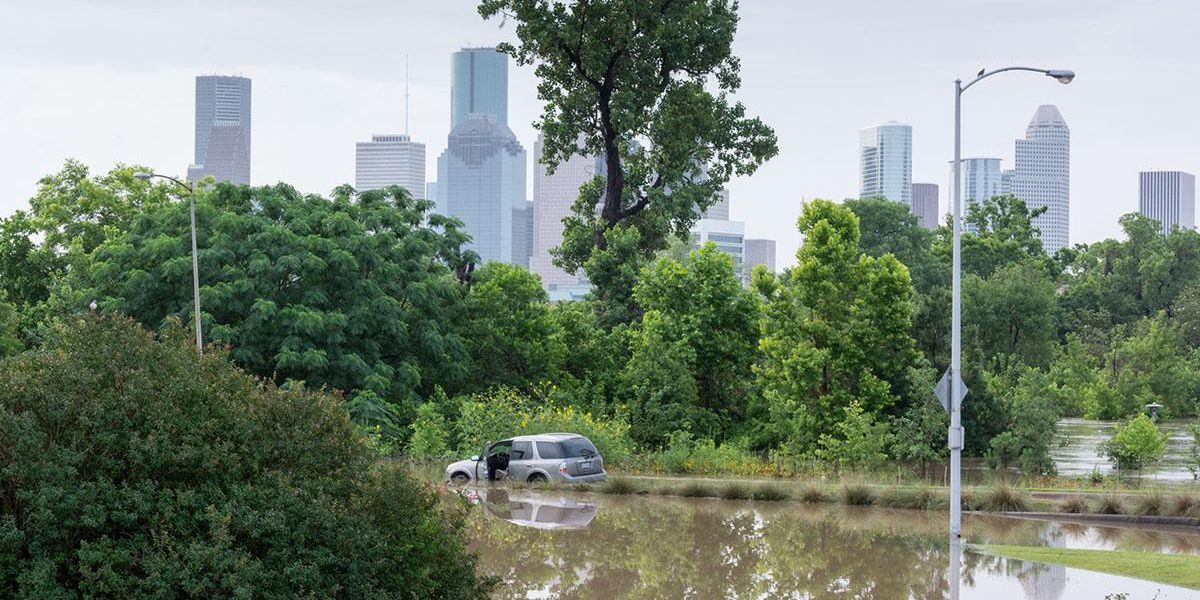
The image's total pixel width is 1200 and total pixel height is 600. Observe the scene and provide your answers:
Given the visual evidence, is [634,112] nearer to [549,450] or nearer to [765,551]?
[549,450]

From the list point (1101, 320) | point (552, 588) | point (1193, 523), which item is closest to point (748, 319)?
point (1193, 523)

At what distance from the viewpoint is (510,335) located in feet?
164

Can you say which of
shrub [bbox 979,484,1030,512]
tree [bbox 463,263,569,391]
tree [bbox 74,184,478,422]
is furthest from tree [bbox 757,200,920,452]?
shrub [bbox 979,484,1030,512]

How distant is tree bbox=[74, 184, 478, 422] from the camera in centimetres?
4334

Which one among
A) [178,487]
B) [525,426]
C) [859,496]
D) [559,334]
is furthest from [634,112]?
[178,487]

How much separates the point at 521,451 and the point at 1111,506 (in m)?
13.0

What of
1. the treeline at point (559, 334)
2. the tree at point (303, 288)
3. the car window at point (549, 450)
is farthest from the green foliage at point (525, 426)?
the car window at point (549, 450)

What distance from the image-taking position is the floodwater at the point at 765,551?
59.9 feet

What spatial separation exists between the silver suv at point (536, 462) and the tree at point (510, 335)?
1518 cm

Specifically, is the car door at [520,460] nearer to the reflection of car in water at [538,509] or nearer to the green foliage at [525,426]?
the reflection of car in water at [538,509]

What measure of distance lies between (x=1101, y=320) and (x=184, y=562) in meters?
93.1

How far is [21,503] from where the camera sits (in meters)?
11.5

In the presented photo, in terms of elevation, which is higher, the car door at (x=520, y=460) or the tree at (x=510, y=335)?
the tree at (x=510, y=335)

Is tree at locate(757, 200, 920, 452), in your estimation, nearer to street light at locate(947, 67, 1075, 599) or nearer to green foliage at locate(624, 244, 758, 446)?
green foliage at locate(624, 244, 758, 446)
